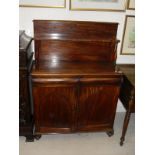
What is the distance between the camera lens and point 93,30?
2162 millimetres

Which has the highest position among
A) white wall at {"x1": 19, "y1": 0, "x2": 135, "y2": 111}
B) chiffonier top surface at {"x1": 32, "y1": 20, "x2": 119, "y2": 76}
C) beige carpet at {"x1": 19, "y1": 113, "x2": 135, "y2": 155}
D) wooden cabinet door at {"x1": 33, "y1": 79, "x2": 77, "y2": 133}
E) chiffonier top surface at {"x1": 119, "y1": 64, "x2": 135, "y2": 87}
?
white wall at {"x1": 19, "y1": 0, "x2": 135, "y2": 111}

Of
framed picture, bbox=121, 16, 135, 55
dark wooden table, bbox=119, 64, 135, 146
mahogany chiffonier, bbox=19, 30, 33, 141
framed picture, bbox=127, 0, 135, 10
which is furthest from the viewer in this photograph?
framed picture, bbox=121, 16, 135, 55

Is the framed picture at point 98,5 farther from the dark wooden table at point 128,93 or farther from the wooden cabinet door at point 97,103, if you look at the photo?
the wooden cabinet door at point 97,103

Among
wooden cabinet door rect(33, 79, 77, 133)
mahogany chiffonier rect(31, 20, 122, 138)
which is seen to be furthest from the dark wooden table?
wooden cabinet door rect(33, 79, 77, 133)

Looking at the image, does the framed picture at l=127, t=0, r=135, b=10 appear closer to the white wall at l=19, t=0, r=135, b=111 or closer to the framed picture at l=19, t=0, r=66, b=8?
the white wall at l=19, t=0, r=135, b=111

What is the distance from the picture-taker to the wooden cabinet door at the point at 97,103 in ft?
6.63

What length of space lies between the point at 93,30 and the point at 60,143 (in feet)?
4.31

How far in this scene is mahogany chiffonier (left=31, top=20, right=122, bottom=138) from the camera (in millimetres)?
1970

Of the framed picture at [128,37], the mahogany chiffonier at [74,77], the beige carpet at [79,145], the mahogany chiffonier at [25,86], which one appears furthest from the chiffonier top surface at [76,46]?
the beige carpet at [79,145]

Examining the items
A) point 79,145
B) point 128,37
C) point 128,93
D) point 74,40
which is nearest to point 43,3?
point 74,40
